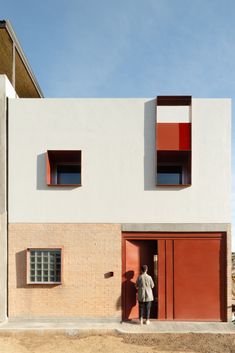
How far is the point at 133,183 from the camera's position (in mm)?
10312

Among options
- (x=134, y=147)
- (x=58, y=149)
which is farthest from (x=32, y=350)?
(x=134, y=147)

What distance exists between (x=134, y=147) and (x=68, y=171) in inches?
107

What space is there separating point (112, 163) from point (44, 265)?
4237mm

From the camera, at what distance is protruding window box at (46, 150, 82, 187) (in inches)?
425

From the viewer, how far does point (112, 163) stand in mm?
10359

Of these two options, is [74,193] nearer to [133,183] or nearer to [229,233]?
[133,183]

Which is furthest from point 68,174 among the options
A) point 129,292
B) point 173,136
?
point 129,292

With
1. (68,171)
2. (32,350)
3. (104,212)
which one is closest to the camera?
(32,350)

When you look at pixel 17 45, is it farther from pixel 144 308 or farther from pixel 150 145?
pixel 144 308

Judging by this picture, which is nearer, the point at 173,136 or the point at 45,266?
the point at 45,266

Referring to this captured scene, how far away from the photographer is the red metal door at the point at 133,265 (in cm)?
Answer: 1018

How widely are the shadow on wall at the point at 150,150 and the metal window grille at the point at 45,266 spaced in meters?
4.00

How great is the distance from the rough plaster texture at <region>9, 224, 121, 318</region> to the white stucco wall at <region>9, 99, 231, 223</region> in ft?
1.44

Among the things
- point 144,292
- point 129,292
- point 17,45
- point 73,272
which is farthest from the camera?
point 17,45
